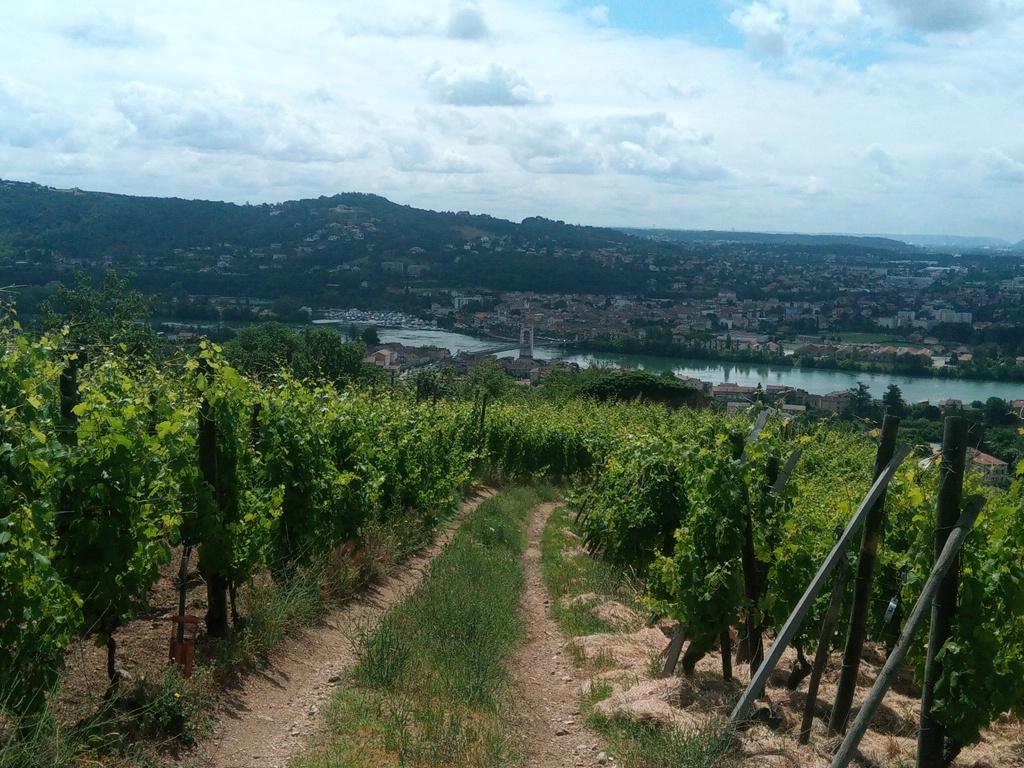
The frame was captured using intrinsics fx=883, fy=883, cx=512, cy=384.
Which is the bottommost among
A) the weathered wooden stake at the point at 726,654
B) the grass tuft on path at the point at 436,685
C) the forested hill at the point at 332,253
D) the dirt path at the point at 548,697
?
the dirt path at the point at 548,697

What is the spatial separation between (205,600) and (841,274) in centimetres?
12957

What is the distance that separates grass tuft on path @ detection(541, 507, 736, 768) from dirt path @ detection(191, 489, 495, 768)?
1.99 meters

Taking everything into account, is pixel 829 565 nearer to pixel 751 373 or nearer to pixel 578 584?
pixel 578 584

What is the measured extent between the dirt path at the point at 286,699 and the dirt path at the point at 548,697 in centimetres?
147

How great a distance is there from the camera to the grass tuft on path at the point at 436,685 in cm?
552

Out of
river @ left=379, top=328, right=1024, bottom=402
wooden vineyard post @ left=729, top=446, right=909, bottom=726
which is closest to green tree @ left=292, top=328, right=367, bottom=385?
river @ left=379, top=328, right=1024, bottom=402

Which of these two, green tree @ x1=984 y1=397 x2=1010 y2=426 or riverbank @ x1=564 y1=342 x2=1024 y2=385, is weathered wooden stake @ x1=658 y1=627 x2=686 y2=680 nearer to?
green tree @ x1=984 y1=397 x2=1010 y2=426

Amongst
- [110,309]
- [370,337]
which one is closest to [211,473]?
[110,309]

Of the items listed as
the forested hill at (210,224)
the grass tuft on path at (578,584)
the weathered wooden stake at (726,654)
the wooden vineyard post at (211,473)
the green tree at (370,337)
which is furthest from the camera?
the green tree at (370,337)

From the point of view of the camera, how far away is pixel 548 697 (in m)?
7.40

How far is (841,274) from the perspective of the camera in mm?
126062

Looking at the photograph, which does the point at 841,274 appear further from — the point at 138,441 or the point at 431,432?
the point at 138,441

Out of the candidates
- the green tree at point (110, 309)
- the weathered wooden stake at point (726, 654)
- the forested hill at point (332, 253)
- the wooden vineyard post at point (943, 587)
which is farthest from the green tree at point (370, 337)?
the wooden vineyard post at point (943, 587)

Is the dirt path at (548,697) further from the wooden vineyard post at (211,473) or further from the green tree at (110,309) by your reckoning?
the green tree at (110,309)
